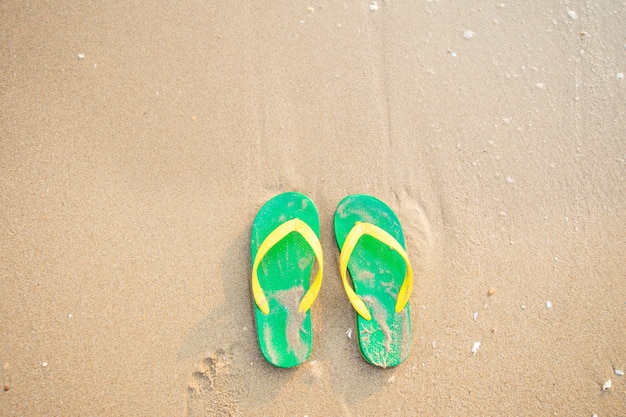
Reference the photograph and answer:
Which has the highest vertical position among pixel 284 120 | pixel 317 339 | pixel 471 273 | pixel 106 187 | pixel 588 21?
pixel 588 21

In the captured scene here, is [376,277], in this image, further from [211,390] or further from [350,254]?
[211,390]

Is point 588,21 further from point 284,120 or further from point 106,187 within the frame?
point 106,187

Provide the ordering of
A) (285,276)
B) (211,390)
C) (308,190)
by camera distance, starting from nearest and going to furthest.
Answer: (211,390), (285,276), (308,190)

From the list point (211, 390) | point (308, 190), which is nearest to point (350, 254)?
point (308, 190)

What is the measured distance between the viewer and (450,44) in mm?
2195

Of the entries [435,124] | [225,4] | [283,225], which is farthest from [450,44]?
[283,225]

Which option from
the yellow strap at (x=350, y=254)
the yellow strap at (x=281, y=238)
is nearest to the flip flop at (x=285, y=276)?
the yellow strap at (x=281, y=238)

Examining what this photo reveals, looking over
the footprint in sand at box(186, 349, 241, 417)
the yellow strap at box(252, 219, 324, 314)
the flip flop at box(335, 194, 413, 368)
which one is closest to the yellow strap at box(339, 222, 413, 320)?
the flip flop at box(335, 194, 413, 368)

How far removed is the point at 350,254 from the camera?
5.76 feet

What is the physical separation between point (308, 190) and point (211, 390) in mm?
998

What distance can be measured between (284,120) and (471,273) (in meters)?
1.20

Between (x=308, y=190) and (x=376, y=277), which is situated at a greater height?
(x=308, y=190)

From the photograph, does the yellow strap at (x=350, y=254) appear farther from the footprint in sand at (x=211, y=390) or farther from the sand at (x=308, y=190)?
the footprint in sand at (x=211, y=390)

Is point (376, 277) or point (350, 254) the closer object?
point (350, 254)
